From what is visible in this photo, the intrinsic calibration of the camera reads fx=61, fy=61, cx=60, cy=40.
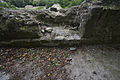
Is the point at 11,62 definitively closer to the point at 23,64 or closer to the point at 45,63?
the point at 23,64

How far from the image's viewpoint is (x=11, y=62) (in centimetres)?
248

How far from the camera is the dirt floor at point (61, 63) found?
2.06 meters

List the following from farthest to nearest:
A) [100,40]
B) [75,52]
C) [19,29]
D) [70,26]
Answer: [70,26] → [100,40] → [75,52] → [19,29]

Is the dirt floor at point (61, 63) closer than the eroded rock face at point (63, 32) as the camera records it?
Yes

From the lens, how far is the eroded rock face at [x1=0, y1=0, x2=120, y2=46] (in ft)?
8.36

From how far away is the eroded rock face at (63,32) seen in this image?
8.36 feet

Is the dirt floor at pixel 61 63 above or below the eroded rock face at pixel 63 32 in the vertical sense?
below

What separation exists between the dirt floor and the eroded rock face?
0.36 meters

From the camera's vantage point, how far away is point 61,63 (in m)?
2.45

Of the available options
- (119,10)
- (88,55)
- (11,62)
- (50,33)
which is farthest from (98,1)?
(11,62)

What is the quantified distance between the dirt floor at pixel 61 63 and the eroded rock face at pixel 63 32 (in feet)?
1.20

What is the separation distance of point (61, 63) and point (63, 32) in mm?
1629

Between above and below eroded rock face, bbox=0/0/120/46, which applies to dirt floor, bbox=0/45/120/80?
below

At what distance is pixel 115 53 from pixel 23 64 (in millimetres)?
4078
